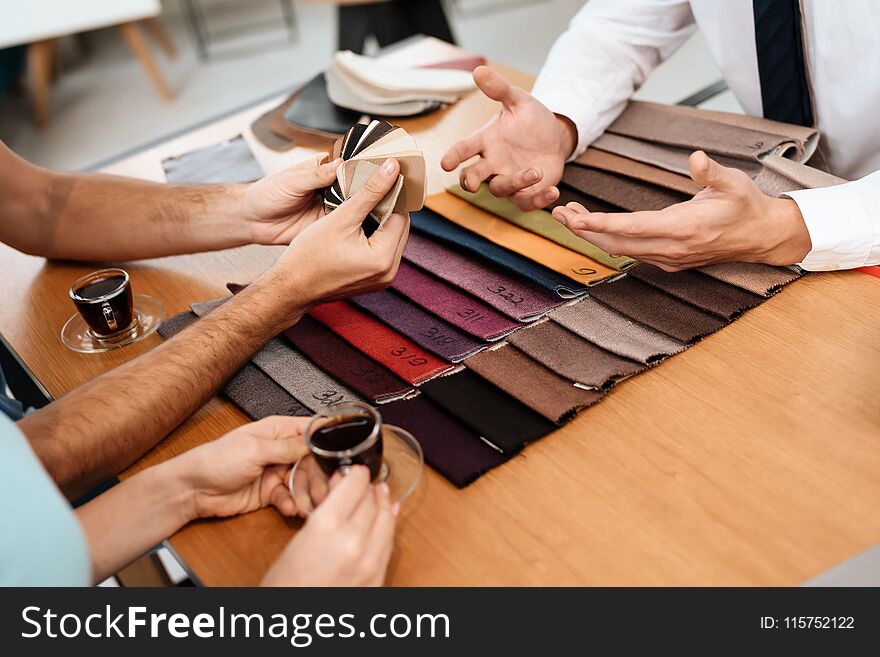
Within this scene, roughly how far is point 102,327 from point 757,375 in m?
0.99

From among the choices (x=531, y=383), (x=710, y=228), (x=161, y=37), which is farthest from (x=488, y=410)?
(x=161, y=37)

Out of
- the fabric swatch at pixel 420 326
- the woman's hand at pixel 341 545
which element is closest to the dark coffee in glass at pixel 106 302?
the fabric swatch at pixel 420 326

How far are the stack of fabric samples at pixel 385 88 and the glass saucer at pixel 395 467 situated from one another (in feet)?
3.40

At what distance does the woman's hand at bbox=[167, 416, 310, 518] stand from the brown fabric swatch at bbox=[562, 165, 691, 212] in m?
0.71

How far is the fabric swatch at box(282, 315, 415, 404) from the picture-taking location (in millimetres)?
1111

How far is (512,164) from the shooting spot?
150 cm

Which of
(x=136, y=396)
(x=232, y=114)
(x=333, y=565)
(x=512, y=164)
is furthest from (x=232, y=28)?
(x=333, y=565)

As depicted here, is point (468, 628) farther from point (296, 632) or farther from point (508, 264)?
point (508, 264)

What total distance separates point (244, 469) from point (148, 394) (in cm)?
23

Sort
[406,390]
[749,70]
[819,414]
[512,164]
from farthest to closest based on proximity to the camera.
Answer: [749,70] < [512,164] < [406,390] < [819,414]

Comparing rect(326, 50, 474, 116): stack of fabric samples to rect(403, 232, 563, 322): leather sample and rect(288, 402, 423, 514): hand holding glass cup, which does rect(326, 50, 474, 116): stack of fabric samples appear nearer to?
rect(403, 232, 563, 322): leather sample

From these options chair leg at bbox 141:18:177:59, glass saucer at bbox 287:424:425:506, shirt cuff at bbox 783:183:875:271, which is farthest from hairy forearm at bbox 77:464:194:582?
chair leg at bbox 141:18:177:59

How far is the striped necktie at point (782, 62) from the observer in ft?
4.72

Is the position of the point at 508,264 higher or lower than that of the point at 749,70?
lower
